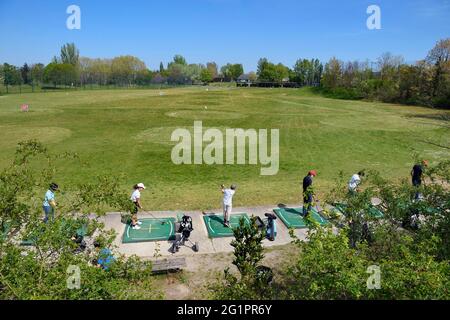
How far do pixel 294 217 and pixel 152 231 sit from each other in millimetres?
6395

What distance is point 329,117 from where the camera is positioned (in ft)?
152

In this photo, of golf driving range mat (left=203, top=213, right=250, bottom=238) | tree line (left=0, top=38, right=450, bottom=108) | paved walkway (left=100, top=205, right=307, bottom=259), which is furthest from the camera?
tree line (left=0, top=38, right=450, bottom=108)

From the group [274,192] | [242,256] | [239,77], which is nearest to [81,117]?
[274,192]

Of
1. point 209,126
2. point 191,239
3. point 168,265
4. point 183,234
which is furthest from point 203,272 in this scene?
point 209,126

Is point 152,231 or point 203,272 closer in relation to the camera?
point 203,272

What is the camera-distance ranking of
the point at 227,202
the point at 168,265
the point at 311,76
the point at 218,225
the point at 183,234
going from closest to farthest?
the point at 168,265, the point at 183,234, the point at 227,202, the point at 218,225, the point at 311,76

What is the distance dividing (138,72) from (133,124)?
379 feet

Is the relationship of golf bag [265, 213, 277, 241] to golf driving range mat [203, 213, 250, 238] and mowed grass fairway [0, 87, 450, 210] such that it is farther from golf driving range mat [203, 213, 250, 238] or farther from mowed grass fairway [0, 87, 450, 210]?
mowed grass fairway [0, 87, 450, 210]

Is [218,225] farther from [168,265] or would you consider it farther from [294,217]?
[168,265]

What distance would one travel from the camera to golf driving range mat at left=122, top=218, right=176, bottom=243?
12805 millimetres

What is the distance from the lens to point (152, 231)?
13.5 m

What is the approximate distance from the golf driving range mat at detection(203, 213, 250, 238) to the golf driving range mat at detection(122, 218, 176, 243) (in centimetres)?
150

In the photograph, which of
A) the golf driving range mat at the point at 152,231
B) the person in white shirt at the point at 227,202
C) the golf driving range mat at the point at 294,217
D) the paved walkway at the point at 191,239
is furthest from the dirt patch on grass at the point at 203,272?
the person in white shirt at the point at 227,202

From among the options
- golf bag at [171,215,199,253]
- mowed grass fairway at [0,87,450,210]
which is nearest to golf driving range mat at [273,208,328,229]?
mowed grass fairway at [0,87,450,210]
